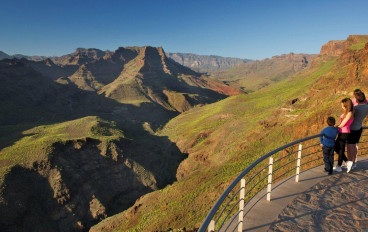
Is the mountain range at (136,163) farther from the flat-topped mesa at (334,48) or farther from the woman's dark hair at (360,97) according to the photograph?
the flat-topped mesa at (334,48)

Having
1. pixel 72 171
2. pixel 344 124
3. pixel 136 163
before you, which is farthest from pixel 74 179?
pixel 344 124

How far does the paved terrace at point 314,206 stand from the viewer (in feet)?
18.4

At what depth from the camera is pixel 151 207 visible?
3234 centimetres

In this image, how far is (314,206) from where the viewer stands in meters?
6.39

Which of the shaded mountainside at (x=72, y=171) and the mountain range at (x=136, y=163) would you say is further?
the shaded mountainside at (x=72, y=171)

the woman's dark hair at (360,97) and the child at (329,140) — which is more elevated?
the woman's dark hair at (360,97)

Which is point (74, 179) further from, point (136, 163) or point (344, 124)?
point (344, 124)

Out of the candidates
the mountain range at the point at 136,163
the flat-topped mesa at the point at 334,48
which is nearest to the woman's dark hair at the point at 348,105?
the mountain range at the point at 136,163

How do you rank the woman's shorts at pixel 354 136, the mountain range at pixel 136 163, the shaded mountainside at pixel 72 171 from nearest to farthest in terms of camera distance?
the woman's shorts at pixel 354 136 < the mountain range at pixel 136 163 < the shaded mountainside at pixel 72 171

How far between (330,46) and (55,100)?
185 m

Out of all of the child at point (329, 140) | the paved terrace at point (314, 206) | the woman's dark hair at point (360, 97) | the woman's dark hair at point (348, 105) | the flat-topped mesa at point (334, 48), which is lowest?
the paved terrace at point (314, 206)

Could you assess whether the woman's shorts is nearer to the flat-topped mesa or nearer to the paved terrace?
the paved terrace

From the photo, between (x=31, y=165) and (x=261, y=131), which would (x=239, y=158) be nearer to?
(x=261, y=131)

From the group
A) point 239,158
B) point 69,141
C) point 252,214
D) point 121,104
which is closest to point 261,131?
point 239,158
